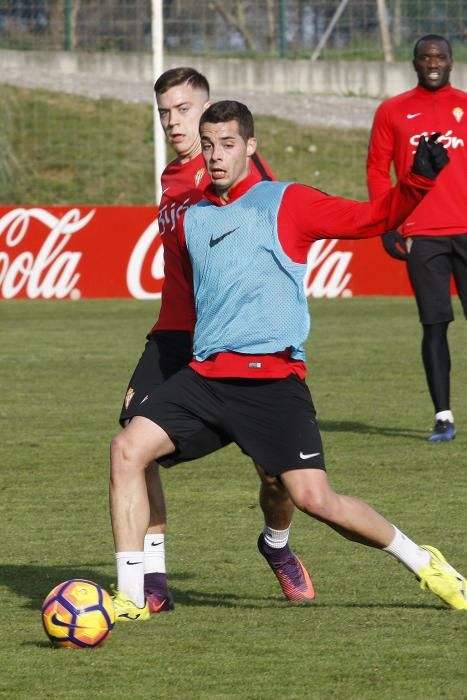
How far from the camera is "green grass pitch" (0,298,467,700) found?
4965 mm

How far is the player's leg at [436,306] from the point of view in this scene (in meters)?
9.80

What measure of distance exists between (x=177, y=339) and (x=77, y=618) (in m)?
1.42

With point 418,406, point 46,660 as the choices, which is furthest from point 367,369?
point 46,660

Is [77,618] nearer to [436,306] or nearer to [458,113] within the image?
[436,306]

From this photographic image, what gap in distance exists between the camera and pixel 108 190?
2950 centimetres

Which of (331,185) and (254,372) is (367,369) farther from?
(331,185)

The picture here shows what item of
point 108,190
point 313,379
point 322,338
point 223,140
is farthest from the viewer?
point 108,190

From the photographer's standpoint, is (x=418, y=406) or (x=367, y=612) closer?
(x=367, y=612)

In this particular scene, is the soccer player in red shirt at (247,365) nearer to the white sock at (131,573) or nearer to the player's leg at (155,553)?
the white sock at (131,573)

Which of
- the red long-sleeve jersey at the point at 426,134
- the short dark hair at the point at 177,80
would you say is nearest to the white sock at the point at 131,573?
the short dark hair at the point at 177,80

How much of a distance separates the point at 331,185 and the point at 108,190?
413 cm

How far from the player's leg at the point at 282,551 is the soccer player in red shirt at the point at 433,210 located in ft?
12.8

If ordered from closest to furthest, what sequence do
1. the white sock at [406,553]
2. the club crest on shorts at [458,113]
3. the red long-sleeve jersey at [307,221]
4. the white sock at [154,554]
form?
the red long-sleeve jersey at [307,221] → the white sock at [406,553] → the white sock at [154,554] → the club crest on shorts at [458,113]

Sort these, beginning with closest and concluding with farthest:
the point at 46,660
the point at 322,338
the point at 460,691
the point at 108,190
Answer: the point at 460,691 < the point at 46,660 < the point at 322,338 < the point at 108,190
